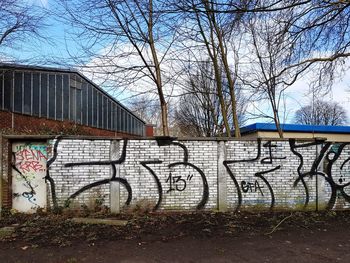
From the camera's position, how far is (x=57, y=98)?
18516 millimetres

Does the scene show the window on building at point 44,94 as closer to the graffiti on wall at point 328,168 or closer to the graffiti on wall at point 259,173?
the graffiti on wall at point 259,173

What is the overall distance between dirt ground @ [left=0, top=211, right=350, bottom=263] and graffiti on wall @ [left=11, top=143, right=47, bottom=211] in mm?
485

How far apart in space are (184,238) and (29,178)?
4.46m

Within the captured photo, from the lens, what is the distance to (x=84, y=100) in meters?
21.6

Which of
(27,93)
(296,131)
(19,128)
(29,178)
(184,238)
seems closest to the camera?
(184,238)

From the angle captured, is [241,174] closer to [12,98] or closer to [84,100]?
[12,98]

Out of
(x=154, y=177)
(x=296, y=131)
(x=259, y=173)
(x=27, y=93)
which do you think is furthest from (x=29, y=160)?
(x=296, y=131)

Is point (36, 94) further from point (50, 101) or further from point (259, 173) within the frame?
point (259, 173)

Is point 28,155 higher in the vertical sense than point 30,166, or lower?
higher

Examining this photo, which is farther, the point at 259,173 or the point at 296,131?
the point at 296,131

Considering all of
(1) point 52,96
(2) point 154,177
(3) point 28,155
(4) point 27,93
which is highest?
(1) point 52,96

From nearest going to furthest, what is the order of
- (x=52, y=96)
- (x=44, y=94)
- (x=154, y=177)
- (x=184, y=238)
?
(x=184, y=238) → (x=154, y=177) → (x=44, y=94) → (x=52, y=96)

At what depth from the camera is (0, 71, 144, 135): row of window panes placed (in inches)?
596

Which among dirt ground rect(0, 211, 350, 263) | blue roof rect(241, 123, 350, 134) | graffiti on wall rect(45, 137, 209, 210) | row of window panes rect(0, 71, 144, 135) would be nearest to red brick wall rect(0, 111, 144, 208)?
row of window panes rect(0, 71, 144, 135)
